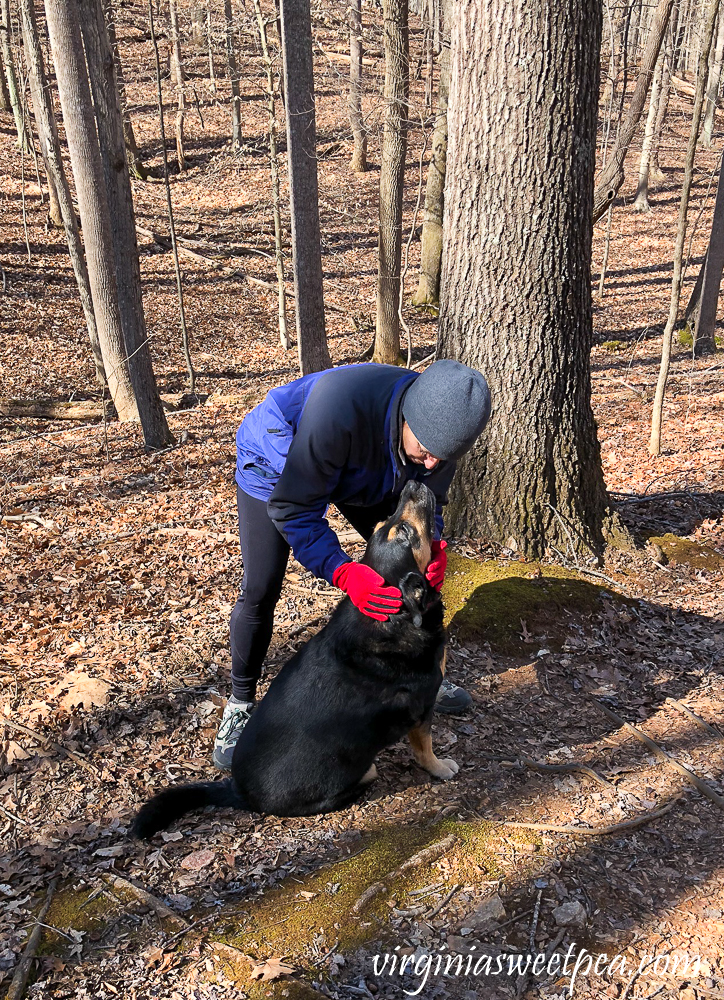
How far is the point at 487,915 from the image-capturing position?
2998mm

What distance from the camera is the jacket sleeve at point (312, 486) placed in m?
3.29

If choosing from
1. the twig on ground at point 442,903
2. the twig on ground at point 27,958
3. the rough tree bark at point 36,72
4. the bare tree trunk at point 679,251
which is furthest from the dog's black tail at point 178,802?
the rough tree bark at point 36,72

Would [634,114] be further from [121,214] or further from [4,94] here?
[4,94]

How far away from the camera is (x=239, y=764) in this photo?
3.50 meters

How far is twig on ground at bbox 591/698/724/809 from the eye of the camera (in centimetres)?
369

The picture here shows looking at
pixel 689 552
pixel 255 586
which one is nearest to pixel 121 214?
pixel 255 586

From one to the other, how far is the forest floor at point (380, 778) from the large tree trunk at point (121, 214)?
1.94 m

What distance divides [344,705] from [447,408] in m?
1.50

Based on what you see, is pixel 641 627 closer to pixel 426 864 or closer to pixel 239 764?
pixel 426 864

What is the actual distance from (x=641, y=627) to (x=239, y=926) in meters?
3.36

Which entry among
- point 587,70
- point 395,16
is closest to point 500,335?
point 587,70

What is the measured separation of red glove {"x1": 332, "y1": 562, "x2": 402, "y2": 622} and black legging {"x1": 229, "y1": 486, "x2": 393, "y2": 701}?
49 centimetres

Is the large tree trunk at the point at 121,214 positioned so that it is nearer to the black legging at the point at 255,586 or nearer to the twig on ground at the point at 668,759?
the black legging at the point at 255,586

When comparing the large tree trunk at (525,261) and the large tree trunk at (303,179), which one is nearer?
the large tree trunk at (525,261)
